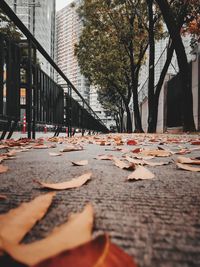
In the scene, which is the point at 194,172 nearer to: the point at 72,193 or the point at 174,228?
the point at 72,193

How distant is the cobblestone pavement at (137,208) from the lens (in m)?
0.65

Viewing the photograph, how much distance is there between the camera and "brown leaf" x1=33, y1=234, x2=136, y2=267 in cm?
50

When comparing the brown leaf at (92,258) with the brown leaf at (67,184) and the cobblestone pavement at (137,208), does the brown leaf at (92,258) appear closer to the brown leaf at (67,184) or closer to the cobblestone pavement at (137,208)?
the cobblestone pavement at (137,208)

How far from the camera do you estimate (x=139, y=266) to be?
0.57m

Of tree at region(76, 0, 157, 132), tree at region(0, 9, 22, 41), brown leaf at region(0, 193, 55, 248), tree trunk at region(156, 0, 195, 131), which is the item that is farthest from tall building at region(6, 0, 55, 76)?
brown leaf at region(0, 193, 55, 248)

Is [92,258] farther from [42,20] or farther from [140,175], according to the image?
[42,20]

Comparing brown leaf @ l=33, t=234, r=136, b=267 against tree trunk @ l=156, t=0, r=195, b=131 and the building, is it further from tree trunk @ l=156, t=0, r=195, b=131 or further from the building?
the building

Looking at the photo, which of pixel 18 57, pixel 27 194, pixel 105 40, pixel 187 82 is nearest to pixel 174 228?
pixel 27 194

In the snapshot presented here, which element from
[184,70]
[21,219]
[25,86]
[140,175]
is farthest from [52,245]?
[184,70]

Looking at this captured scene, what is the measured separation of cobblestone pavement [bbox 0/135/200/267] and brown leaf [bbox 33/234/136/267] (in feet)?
0.20

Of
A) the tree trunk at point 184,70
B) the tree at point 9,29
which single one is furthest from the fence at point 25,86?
the tree trunk at point 184,70

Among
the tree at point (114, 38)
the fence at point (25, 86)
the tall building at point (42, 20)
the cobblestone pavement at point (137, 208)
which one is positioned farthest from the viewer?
the tall building at point (42, 20)

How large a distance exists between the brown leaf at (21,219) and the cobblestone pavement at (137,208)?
0.02m

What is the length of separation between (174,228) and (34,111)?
12.9 feet
